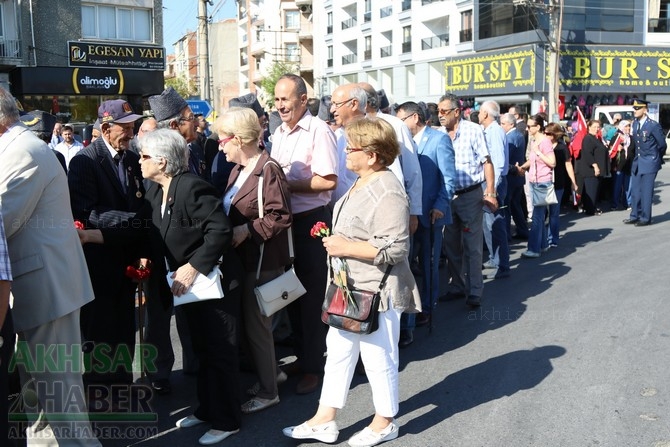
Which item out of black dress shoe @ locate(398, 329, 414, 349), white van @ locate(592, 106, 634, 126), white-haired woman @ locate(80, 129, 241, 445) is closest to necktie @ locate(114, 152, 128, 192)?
white-haired woman @ locate(80, 129, 241, 445)

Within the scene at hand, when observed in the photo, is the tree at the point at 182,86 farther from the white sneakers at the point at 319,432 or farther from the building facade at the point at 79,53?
the white sneakers at the point at 319,432

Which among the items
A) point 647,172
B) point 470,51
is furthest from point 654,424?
point 470,51

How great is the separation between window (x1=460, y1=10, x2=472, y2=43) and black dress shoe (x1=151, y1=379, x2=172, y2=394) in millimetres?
35655

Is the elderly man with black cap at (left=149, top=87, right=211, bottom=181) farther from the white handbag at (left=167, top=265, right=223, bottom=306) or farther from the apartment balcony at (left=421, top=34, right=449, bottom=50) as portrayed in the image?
the apartment balcony at (left=421, top=34, right=449, bottom=50)

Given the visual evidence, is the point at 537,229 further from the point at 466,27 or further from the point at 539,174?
the point at 466,27

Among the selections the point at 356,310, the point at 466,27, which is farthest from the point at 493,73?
the point at 356,310

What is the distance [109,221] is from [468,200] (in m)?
3.90

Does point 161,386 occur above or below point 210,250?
below

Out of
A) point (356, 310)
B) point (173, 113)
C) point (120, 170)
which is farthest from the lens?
point (173, 113)

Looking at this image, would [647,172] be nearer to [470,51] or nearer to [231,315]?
[231,315]

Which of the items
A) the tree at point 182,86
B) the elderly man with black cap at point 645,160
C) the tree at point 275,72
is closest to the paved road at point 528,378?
the elderly man with black cap at point 645,160

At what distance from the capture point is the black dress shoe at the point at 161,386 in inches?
197

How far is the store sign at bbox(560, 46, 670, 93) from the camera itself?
110ft

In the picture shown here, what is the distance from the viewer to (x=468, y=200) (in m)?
7.14
